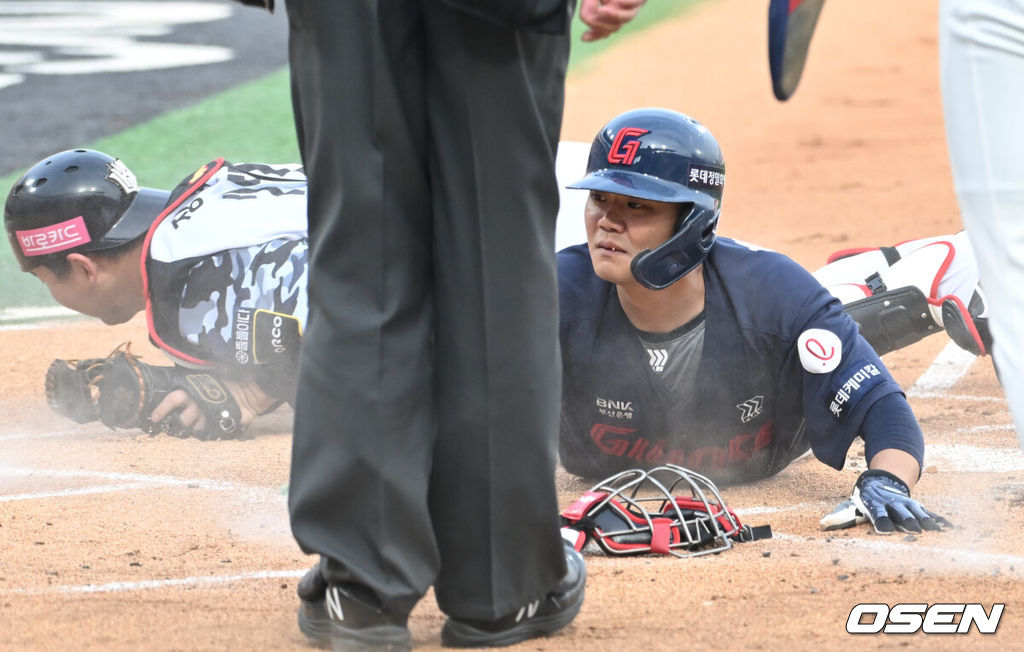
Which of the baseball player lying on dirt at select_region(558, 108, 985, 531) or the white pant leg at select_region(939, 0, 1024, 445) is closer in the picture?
the white pant leg at select_region(939, 0, 1024, 445)

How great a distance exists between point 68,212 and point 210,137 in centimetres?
625

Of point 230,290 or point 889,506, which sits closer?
point 889,506

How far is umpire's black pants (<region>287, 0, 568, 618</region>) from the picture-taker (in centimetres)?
228

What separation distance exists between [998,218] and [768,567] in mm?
1122

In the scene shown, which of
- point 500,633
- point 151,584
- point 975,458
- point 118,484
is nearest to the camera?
point 500,633

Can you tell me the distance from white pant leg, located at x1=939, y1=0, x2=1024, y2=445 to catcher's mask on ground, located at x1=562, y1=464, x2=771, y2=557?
1.17 m

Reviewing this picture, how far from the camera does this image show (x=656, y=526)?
11.1 feet

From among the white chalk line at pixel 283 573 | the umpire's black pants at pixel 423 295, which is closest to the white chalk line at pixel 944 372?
the white chalk line at pixel 283 573

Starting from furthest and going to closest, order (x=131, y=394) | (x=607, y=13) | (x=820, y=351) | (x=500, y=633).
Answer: (x=131, y=394) → (x=820, y=351) → (x=500, y=633) → (x=607, y=13)

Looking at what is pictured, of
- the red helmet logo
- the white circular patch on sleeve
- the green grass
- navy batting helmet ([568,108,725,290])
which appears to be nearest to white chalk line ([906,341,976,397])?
the white circular patch on sleeve

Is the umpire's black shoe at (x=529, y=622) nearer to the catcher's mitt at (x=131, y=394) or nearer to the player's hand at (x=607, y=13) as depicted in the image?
the player's hand at (x=607, y=13)

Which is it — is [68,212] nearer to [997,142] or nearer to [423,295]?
[423,295]

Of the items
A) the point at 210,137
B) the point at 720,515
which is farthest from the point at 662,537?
the point at 210,137

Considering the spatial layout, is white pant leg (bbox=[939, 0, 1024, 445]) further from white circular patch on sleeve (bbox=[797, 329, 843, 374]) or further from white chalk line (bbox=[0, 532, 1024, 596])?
white circular patch on sleeve (bbox=[797, 329, 843, 374])
